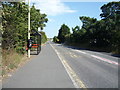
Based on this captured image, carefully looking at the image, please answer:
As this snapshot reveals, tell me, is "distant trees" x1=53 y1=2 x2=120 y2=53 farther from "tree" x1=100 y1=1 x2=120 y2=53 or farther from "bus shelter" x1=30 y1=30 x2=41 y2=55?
"bus shelter" x1=30 y1=30 x2=41 y2=55

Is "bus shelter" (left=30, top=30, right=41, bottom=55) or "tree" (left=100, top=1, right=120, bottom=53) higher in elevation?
"tree" (left=100, top=1, right=120, bottom=53)

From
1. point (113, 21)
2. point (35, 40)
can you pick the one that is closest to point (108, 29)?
point (113, 21)

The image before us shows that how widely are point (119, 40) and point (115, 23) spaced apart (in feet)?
14.7

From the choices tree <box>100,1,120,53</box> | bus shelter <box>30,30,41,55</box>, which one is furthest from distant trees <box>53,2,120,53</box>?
bus shelter <box>30,30,41,55</box>

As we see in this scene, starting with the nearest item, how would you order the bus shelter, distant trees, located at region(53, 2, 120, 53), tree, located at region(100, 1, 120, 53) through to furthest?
1. the bus shelter
2. tree, located at region(100, 1, 120, 53)
3. distant trees, located at region(53, 2, 120, 53)

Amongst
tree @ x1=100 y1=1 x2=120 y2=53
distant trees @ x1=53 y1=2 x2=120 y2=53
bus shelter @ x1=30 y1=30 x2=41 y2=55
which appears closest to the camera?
bus shelter @ x1=30 y1=30 x2=41 y2=55

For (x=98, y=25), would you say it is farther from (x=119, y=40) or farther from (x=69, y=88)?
(x=69, y=88)

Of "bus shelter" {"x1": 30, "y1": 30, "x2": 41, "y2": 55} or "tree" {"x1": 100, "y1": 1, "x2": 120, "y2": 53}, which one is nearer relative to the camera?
"bus shelter" {"x1": 30, "y1": 30, "x2": 41, "y2": 55}

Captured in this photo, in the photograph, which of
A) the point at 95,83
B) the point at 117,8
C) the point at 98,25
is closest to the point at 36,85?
the point at 95,83

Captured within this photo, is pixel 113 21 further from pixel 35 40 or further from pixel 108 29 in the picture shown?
pixel 35 40

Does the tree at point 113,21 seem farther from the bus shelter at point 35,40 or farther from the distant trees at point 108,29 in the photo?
the bus shelter at point 35,40

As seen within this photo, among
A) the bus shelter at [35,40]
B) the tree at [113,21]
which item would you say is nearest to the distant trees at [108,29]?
the tree at [113,21]

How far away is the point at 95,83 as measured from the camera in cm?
725

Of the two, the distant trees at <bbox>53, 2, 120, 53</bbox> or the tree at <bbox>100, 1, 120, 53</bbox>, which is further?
the distant trees at <bbox>53, 2, 120, 53</bbox>
